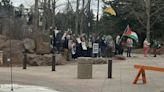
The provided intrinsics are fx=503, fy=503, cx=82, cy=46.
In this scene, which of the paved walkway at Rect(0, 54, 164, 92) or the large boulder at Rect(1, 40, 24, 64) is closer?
the paved walkway at Rect(0, 54, 164, 92)

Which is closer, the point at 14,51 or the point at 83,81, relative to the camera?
the point at 83,81

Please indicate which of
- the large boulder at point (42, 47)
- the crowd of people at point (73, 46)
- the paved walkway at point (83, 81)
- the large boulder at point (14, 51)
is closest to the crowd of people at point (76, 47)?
the crowd of people at point (73, 46)

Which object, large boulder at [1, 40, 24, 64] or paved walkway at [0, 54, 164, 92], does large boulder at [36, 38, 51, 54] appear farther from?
paved walkway at [0, 54, 164, 92]

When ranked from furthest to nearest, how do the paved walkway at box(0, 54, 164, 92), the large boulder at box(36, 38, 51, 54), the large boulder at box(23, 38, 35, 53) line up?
the large boulder at box(36, 38, 51, 54) < the large boulder at box(23, 38, 35, 53) < the paved walkway at box(0, 54, 164, 92)

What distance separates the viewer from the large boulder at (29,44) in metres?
28.9

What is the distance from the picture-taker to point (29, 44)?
29.1 m

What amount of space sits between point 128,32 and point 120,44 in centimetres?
168

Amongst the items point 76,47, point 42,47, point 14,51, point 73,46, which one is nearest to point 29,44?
point 42,47

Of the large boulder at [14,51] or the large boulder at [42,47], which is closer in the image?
the large boulder at [14,51]

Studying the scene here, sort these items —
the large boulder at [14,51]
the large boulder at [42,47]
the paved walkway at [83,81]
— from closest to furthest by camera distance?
1. the paved walkway at [83,81]
2. the large boulder at [14,51]
3. the large boulder at [42,47]

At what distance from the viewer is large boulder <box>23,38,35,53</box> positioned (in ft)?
94.8

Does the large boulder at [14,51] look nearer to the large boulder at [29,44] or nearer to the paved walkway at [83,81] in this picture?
the large boulder at [29,44]

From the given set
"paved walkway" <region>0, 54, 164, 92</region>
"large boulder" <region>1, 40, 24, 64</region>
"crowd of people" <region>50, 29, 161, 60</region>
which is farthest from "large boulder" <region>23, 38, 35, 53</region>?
"paved walkway" <region>0, 54, 164, 92</region>

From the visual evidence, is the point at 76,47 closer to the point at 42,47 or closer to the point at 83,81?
the point at 42,47
